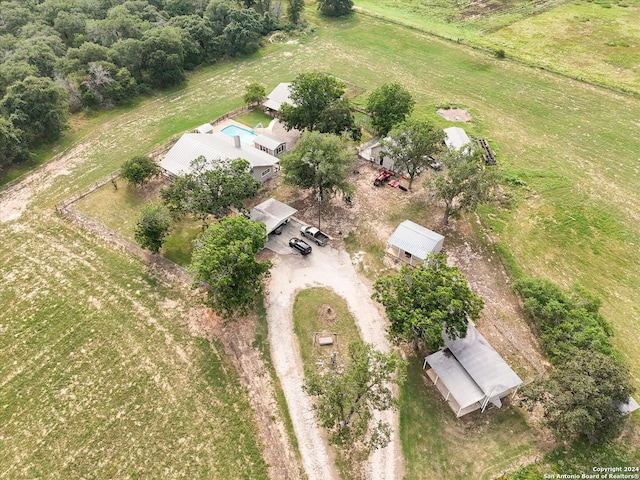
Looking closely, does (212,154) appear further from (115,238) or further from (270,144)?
(115,238)

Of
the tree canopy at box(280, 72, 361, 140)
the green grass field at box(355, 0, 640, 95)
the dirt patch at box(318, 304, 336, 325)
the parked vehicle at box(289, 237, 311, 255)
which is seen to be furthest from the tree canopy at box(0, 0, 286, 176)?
the dirt patch at box(318, 304, 336, 325)

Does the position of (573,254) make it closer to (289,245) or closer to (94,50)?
(289,245)

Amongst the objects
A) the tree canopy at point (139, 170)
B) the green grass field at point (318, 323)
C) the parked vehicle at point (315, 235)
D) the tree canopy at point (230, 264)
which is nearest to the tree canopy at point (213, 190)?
the tree canopy at point (230, 264)

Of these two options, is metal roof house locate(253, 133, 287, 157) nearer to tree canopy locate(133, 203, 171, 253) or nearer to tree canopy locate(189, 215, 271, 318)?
tree canopy locate(133, 203, 171, 253)

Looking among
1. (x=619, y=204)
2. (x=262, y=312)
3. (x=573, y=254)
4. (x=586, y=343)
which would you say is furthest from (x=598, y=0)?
(x=262, y=312)

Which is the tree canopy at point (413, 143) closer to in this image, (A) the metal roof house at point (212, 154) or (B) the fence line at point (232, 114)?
Result: (A) the metal roof house at point (212, 154)
